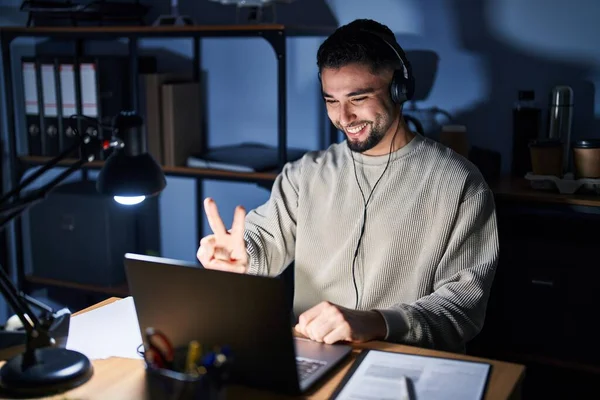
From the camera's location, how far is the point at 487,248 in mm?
1703

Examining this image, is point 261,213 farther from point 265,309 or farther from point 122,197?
point 265,309

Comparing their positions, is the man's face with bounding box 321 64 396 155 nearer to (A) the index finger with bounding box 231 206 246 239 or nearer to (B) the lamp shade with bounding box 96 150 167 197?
(A) the index finger with bounding box 231 206 246 239

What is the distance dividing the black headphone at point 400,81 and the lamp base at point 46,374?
3.05 feet

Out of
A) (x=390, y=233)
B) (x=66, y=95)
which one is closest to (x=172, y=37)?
(x=66, y=95)

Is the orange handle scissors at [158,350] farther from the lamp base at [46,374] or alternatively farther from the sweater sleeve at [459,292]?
the sweater sleeve at [459,292]

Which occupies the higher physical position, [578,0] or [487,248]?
[578,0]

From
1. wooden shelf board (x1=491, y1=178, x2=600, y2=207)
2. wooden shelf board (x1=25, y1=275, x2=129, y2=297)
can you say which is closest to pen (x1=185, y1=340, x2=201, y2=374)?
wooden shelf board (x1=491, y1=178, x2=600, y2=207)

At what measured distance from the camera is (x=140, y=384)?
1237 mm

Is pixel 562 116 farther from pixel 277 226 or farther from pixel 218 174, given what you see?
pixel 218 174

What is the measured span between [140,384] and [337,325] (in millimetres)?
361

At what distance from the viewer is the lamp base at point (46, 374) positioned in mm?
1184

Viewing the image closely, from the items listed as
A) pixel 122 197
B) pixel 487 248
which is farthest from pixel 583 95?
pixel 122 197

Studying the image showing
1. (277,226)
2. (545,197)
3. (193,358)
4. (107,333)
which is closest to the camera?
(193,358)

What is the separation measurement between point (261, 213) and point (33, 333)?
870mm
